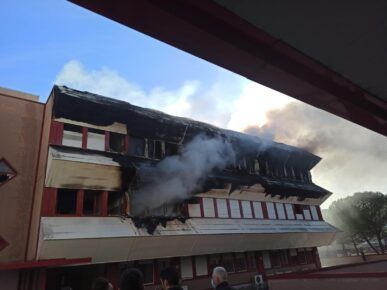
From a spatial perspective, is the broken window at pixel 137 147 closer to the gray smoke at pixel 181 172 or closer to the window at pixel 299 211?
the gray smoke at pixel 181 172

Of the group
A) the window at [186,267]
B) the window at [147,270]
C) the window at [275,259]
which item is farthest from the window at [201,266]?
the window at [275,259]

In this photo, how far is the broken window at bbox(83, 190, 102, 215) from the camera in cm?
1758

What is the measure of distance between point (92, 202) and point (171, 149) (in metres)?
5.86

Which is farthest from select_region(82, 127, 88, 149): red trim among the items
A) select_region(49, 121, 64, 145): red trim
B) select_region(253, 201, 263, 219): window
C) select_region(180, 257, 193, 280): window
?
select_region(253, 201, 263, 219): window

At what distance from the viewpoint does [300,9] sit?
227cm

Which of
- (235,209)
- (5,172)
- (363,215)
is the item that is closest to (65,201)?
(5,172)

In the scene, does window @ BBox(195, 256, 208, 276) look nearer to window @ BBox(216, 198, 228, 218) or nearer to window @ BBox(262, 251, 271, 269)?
window @ BBox(216, 198, 228, 218)

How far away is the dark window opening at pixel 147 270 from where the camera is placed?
18.2 metres

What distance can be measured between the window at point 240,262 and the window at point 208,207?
4080 mm

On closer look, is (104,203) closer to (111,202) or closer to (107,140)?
(111,202)

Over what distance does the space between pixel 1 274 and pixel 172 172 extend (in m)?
9.75

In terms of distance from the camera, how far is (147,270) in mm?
18500

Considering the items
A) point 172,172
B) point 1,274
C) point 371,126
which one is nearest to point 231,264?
point 172,172

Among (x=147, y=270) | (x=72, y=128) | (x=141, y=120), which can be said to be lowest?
(x=147, y=270)
